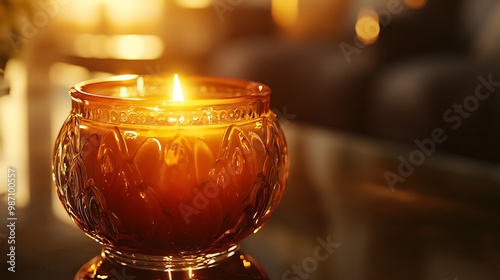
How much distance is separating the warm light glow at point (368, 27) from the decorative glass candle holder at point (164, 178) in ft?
6.37

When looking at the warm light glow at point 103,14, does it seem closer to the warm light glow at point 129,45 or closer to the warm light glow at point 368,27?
the warm light glow at point 129,45

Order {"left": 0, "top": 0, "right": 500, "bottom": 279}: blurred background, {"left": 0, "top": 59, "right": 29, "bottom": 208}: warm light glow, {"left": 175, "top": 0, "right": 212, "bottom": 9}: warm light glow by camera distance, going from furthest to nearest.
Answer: {"left": 175, "top": 0, "right": 212, "bottom": 9}: warm light glow → {"left": 0, "top": 0, "right": 500, "bottom": 279}: blurred background → {"left": 0, "top": 59, "right": 29, "bottom": 208}: warm light glow

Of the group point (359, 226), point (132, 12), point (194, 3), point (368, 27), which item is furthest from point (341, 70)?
point (132, 12)

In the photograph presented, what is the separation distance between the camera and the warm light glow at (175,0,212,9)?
12.6 feet

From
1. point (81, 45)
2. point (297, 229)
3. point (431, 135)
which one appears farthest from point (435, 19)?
point (81, 45)

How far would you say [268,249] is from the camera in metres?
0.50

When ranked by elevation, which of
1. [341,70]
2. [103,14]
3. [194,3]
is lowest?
[103,14]

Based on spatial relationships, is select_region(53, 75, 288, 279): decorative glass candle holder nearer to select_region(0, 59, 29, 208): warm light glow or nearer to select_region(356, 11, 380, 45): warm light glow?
select_region(0, 59, 29, 208): warm light glow

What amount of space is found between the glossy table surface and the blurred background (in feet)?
0.40

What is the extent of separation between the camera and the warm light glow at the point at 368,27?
2.32 meters

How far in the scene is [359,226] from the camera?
55cm

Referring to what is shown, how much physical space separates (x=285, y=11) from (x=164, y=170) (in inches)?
117

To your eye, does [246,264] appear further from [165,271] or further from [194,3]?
[194,3]

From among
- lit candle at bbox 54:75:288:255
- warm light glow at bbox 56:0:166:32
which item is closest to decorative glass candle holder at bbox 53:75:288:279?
lit candle at bbox 54:75:288:255
